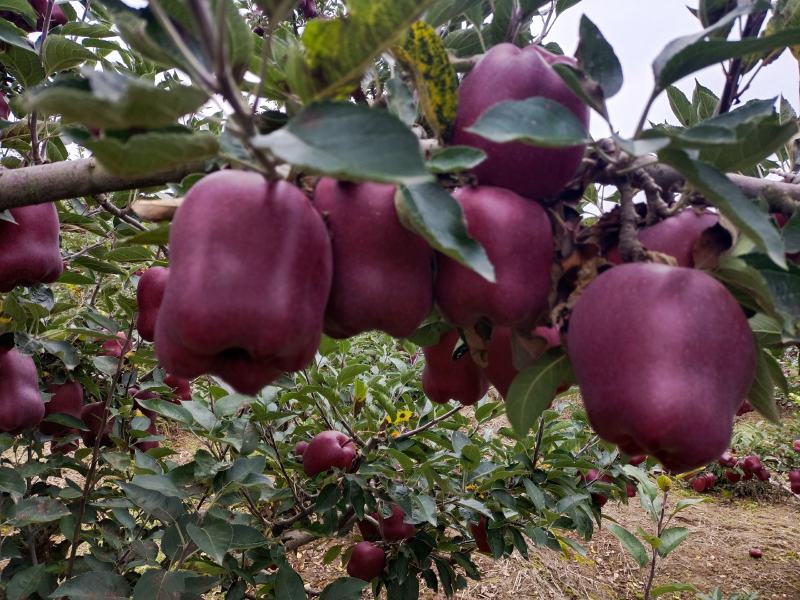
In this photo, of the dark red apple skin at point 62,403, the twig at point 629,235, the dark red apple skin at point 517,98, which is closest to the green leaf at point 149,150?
the dark red apple skin at point 517,98

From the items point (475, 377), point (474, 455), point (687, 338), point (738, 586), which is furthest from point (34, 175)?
point (738, 586)

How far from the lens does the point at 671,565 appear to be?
10.5 feet

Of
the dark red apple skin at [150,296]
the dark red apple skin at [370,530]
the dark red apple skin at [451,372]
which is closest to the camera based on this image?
the dark red apple skin at [451,372]

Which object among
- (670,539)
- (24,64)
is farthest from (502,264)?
(670,539)

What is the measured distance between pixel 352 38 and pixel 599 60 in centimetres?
26

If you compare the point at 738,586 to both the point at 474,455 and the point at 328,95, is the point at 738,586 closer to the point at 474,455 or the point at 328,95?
the point at 474,455

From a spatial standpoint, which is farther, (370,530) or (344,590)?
(370,530)

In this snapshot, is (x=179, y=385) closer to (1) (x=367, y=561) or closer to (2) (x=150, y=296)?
(2) (x=150, y=296)

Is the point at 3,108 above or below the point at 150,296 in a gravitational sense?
above

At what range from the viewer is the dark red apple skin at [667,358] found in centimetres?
41

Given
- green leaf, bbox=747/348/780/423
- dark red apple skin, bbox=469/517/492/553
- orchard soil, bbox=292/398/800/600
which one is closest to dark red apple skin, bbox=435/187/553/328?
green leaf, bbox=747/348/780/423

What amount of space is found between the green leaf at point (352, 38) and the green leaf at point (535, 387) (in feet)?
1.03

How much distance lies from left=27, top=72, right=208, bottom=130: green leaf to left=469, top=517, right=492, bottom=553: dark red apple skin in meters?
1.34

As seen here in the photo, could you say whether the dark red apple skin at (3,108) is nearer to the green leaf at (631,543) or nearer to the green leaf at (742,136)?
the green leaf at (742,136)
